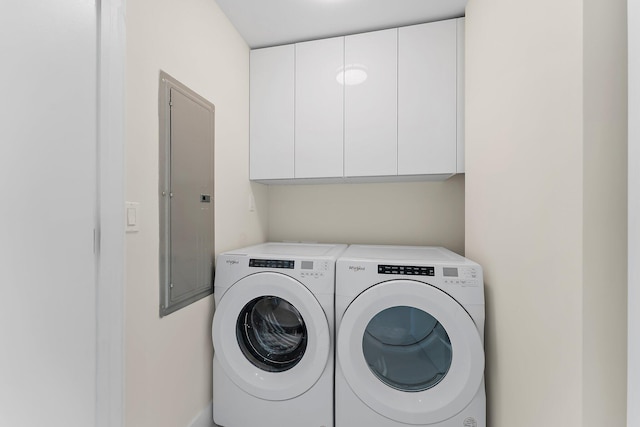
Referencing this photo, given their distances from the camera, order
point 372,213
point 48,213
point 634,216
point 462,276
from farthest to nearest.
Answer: point 372,213, point 462,276, point 48,213, point 634,216

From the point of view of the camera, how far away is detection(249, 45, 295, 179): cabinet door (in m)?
1.87

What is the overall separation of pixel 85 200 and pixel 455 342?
58.9 inches

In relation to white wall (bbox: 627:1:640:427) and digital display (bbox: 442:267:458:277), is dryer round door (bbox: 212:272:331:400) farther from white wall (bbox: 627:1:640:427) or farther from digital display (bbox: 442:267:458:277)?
white wall (bbox: 627:1:640:427)

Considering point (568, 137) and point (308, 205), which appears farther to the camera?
point (308, 205)

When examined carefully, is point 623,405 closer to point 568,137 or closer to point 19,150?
point 568,137

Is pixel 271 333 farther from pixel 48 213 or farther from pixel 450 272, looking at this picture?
pixel 48 213

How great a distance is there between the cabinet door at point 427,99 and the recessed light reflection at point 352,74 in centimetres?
23

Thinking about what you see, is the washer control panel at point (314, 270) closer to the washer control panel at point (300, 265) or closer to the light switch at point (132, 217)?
the washer control panel at point (300, 265)

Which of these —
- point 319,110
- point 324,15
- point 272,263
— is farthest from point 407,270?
point 324,15

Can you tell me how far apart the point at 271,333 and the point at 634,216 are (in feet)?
4.89

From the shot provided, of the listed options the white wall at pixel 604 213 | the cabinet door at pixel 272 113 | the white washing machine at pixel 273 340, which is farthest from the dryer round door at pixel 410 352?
the cabinet door at pixel 272 113

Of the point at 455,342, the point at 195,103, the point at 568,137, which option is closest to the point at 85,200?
the point at 195,103

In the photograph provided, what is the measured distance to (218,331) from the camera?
1.41m

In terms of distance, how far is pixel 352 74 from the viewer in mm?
1763
